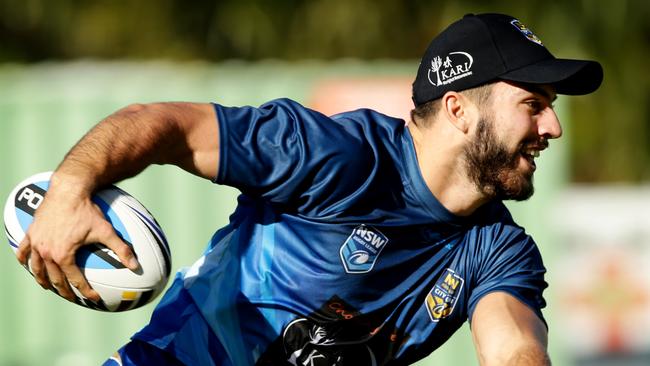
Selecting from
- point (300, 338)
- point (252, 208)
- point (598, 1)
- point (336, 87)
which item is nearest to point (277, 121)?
point (252, 208)

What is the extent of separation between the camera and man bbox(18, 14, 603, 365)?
14.5ft

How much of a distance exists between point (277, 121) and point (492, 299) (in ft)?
3.47

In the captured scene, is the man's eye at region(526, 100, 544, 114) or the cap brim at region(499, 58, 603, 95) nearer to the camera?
the cap brim at region(499, 58, 603, 95)

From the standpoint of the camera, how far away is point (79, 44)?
502 inches

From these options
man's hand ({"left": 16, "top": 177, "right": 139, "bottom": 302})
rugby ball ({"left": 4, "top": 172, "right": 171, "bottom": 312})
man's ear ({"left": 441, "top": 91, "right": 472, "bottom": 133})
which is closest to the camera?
man's hand ({"left": 16, "top": 177, "right": 139, "bottom": 302})

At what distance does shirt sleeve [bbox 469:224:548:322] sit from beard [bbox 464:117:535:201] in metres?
0.18

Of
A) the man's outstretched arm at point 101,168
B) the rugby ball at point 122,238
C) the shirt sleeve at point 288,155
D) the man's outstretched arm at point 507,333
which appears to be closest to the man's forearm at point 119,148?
the man's outstretched arm at point 101,168

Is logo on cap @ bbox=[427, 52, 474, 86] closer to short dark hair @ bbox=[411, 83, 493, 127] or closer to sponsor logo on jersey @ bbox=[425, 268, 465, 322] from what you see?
short dark hair @ bbox=[411, 83, 493, 127]

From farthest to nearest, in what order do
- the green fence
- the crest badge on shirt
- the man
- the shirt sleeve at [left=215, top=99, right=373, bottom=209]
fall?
1. the green fence
2. the crest badge on shirt
3. the man
4. the shirt sleeve at [left=215, top=99, right=373, bottom=209]

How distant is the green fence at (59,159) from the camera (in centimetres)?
909

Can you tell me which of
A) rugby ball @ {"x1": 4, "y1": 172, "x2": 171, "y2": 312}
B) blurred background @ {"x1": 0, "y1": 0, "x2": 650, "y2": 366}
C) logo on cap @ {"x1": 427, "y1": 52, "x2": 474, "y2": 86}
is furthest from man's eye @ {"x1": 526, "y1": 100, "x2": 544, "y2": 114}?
blurred background @ {"x1": 0, "y1": 0, "x2": 650, "y2": 366}

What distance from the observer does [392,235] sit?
4.61 metres

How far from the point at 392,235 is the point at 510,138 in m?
0.58

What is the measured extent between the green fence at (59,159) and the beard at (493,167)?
15.1ft
